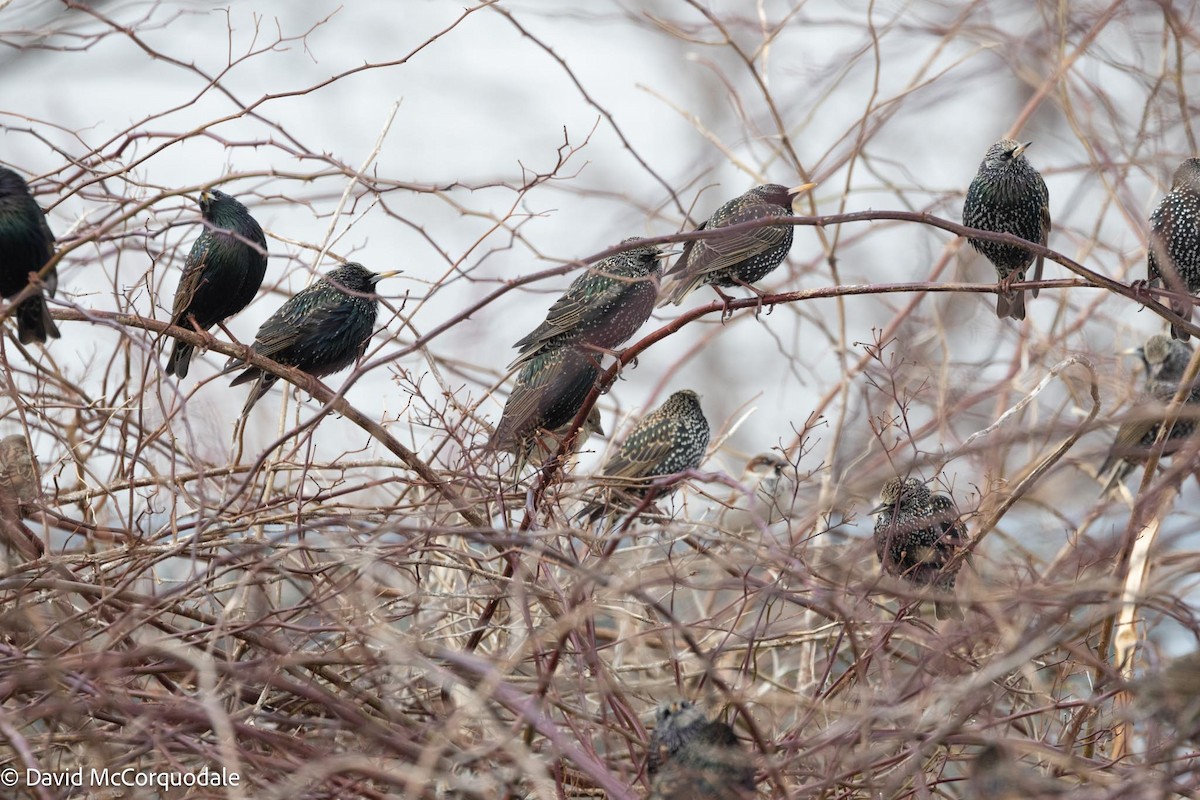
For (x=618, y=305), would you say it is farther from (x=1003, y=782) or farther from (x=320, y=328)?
(x=1003, y=782)

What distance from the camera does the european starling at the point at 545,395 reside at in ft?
16.7

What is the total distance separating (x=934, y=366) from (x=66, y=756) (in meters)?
4.90

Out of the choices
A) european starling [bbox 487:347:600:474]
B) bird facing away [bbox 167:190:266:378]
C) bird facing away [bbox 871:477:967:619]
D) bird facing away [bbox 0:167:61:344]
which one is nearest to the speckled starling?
european starling [bbox 487:347:600:474]

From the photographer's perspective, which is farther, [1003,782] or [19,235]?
[19,235]

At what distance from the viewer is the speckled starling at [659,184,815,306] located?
539 cm

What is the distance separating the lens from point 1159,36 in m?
7.13

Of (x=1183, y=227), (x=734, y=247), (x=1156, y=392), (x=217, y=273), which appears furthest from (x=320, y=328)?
(x=1156, y=392)

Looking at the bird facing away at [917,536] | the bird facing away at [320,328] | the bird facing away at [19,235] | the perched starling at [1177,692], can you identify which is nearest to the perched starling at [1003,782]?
the perched starling at [1177,692]

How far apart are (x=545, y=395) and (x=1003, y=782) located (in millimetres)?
2675

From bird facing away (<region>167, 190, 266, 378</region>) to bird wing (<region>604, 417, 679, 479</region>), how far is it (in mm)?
1855

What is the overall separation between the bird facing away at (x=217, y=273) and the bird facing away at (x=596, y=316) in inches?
46.7

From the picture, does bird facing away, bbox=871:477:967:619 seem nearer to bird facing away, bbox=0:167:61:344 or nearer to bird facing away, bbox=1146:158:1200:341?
bird facing away, bbox=1146:158:1200:341

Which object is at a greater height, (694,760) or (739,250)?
(739,250)

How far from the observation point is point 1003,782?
9.93ft
